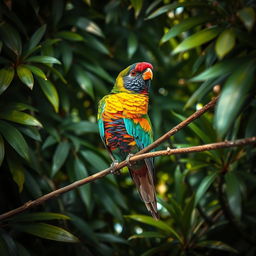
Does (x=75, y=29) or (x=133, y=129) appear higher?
(x=75, y=29)

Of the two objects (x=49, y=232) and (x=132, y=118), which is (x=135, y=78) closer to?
(x=132, y=118)

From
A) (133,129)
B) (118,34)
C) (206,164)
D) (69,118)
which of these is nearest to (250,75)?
(133,129)

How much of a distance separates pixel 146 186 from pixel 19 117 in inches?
36.7

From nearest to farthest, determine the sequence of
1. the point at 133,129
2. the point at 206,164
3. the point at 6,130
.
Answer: the point at 6,130 → the point at 133,129 → the point at 206,164

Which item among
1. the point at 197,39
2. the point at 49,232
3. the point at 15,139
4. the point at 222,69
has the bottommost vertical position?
the point at 49,232

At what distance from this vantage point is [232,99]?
1.31 meters

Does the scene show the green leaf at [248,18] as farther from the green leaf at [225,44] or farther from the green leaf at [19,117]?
the green leaf at [19,117]

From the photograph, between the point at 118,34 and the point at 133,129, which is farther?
the point at 118,34

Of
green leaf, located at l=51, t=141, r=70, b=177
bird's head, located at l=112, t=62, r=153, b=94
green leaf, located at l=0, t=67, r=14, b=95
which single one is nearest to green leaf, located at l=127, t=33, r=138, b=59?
bird's head, located at l=112, t=62, r=153, b=94

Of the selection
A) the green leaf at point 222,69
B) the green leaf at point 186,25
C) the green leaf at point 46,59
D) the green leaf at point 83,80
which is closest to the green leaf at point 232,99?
the green leaf at point 222,69

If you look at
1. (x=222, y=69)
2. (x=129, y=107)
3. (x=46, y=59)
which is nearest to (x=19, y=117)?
(x=46, y=59)

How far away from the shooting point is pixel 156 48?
3.43 meters

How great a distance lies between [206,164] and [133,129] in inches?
24.8

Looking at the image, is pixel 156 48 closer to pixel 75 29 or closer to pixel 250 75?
pixel 75 29
